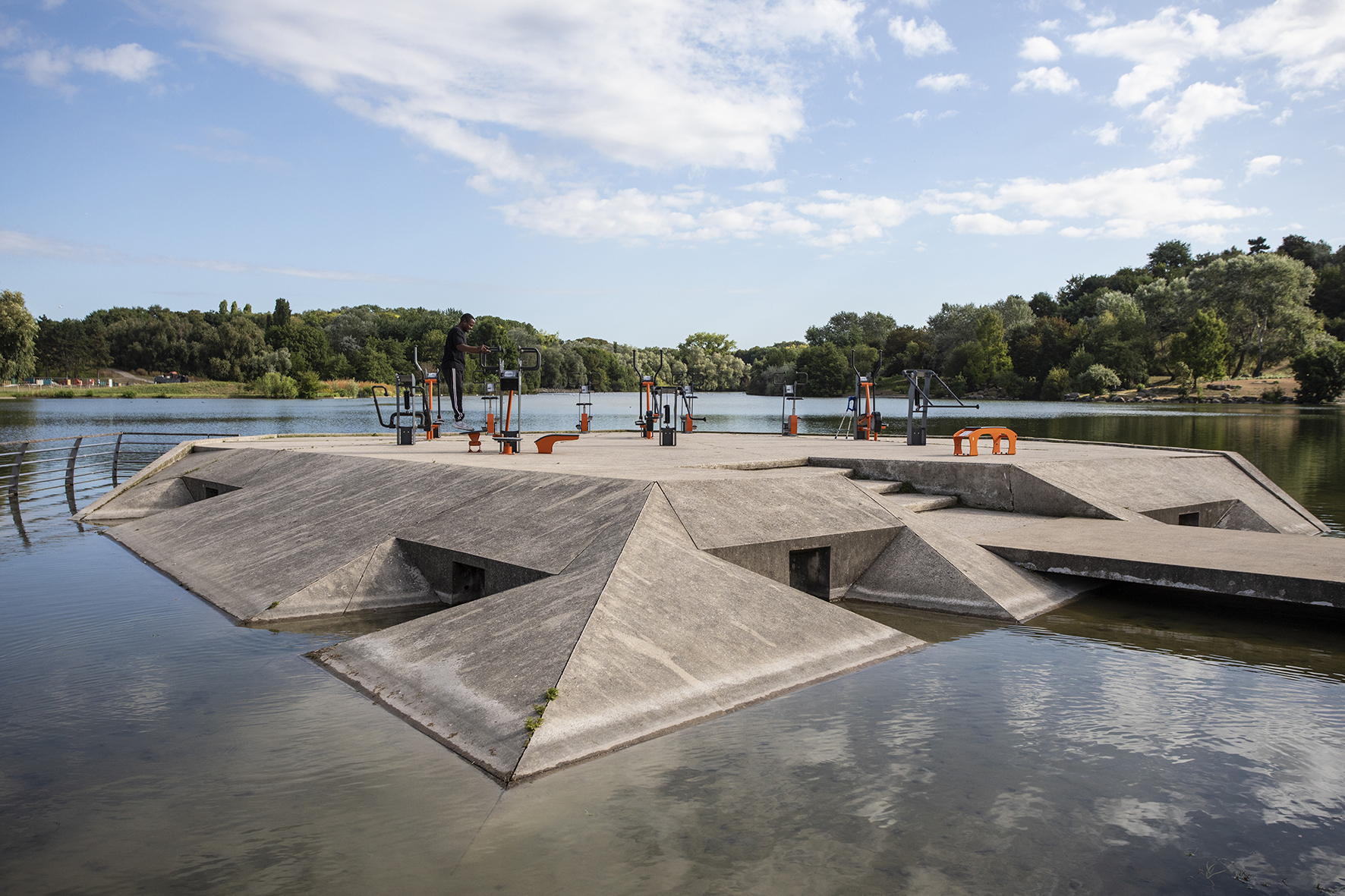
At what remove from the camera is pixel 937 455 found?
14984 millimetres

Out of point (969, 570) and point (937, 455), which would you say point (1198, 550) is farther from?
point (937, 455)

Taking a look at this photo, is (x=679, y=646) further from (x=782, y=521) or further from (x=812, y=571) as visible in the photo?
(x=812, y=571)

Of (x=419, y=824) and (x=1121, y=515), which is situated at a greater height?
(x=1121, y=515)

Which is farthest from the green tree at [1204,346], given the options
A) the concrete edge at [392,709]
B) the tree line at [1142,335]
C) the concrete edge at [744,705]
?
the concrete edge at [392,709]

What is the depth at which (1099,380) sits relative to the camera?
91.4 m

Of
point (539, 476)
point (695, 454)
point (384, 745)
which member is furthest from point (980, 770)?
point (695, 454)

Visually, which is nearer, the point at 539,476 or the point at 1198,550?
the point at 1198,550

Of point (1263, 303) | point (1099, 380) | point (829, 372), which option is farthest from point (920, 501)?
point (829, 372)

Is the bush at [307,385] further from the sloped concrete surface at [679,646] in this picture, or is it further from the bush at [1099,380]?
the sloped concrete surface at [679,646]

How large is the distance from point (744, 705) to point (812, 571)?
11.5 ft

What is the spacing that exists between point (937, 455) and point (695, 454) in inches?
175

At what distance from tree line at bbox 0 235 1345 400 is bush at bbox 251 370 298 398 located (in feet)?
1.64

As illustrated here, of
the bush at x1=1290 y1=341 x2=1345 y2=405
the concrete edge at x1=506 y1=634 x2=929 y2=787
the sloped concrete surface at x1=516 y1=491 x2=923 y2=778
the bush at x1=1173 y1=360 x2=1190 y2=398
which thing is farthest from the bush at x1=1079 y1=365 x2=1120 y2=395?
the sloped concrete surface at x1=516 y1=491 x2=923 y2=778

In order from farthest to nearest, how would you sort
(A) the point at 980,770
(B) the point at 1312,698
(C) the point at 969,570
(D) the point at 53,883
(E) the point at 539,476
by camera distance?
1. (E) the point at 539,476
2. (C) the point at 969,570
3. (B) the point at 1312,698
4. (A) the point at 980,770
5. (D) the point at 53,883
